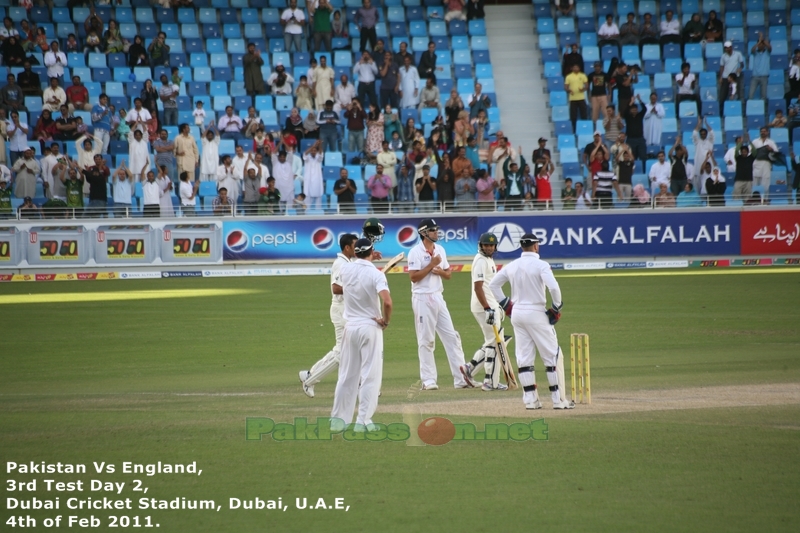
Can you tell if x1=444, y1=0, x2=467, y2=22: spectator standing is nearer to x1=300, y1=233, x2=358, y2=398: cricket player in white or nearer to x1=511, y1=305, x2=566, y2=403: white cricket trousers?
x1=300, y1=233, x2=358, y2=398: cricket player in white

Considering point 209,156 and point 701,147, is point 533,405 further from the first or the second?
point 701,147

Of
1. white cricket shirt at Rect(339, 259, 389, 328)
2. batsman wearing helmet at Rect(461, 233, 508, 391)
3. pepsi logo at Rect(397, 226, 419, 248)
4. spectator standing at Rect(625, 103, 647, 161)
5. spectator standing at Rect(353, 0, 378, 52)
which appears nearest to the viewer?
white cricket shirt at Rect(339, 259, 389, 328)

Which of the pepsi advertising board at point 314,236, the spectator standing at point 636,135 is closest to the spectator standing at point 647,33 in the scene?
the spectator standing at point 636,135

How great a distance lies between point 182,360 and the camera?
48.4 ft

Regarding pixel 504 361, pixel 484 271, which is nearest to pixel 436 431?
pixel 504 361

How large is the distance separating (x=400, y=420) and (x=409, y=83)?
75.6 feet

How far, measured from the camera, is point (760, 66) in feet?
108

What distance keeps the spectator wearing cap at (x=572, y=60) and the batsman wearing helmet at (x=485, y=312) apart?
21.0 metres

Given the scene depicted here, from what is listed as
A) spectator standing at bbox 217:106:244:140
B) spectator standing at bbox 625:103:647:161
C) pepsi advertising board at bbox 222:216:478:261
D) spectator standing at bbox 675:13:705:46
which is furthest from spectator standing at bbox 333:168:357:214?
spectator standing at bbox 675:13:705:46

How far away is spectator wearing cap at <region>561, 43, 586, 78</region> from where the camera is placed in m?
32.8

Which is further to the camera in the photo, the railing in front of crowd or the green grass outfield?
the railing in front of crowd

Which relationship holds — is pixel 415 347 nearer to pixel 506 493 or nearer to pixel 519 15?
pixel 506 493

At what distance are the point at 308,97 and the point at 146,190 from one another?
6.41 meters

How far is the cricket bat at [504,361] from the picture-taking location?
12.3 meters
